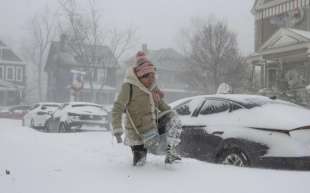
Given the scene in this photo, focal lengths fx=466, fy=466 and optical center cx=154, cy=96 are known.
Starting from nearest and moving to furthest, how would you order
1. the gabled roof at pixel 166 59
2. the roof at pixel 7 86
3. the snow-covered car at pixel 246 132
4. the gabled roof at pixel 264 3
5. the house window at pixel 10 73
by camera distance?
the snow-covered car at pixel 246 132, the gabled roof at pixel 264 3, the roof at pixel 7 86, the house window at pixel 10 73, the gabled roof at pixel 166 59

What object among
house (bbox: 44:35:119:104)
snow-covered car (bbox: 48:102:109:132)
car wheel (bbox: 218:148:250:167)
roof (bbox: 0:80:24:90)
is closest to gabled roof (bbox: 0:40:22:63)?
roof (bbox: 0:80:24:90)

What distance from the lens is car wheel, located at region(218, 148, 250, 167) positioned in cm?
633

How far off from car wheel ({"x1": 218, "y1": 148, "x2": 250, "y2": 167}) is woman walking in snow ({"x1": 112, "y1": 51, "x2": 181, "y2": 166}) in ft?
3.94

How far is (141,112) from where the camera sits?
5.54 meters

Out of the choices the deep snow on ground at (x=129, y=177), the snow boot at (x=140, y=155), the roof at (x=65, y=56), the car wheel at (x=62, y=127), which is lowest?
the car wheel at (x=62, y=127)

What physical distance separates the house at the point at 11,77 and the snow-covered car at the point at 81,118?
43.7 meters

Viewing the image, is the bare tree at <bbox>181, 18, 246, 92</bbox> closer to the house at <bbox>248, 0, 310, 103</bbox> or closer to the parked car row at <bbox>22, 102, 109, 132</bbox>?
the house at <bbox>248, 0, 310, 103</bbox>

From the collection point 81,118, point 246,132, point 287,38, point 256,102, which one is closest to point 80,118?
point 81,118

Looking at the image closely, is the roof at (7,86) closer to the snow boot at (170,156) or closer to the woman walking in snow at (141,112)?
the woman walking in snow at (141,112)

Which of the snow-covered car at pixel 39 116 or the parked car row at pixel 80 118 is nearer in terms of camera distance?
the parked car row at pixel 80 118

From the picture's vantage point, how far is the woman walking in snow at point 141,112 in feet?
18.0

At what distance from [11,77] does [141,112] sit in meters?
60.2

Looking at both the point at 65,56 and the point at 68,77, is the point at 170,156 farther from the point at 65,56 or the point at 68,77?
the point at 65,56

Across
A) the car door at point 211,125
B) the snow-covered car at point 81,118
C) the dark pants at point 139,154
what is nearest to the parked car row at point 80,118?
the snow-covered car at point 81,118
